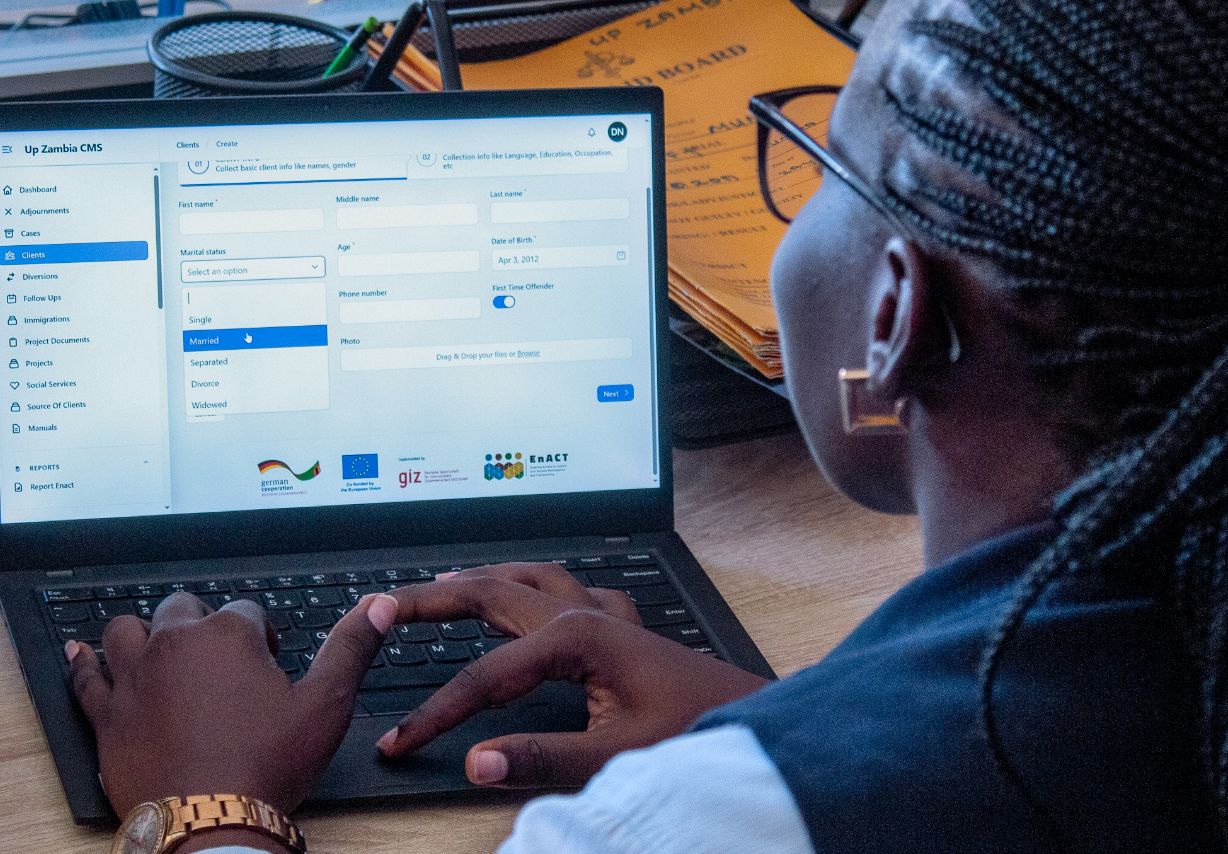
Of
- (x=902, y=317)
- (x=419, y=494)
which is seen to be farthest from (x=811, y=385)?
(x=419, y=494)

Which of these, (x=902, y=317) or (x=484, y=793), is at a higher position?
(x=902, y=317)

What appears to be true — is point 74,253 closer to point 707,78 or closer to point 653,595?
point 653,595

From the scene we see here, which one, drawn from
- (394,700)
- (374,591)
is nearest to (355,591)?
(374,591)

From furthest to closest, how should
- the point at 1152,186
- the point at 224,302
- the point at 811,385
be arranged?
the point at 224,302, the point at 811,385, the point at 1152,186

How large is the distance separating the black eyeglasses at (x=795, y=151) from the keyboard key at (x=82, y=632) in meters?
0.45

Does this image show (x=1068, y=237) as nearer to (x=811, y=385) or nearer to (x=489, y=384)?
(x=811, y=385)

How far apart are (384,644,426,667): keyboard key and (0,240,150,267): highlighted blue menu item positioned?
29 centimetres

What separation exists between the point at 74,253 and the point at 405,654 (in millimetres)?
326

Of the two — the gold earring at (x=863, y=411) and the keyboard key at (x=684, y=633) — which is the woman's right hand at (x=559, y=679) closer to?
the keyboard key at (x=684, y=633)

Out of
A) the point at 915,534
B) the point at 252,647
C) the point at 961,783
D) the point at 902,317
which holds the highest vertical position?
the point at 902,317

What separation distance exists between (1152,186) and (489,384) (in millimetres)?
509

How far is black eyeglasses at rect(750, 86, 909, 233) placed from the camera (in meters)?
0.57

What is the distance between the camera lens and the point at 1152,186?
1.47 feet

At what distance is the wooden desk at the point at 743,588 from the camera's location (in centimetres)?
65
